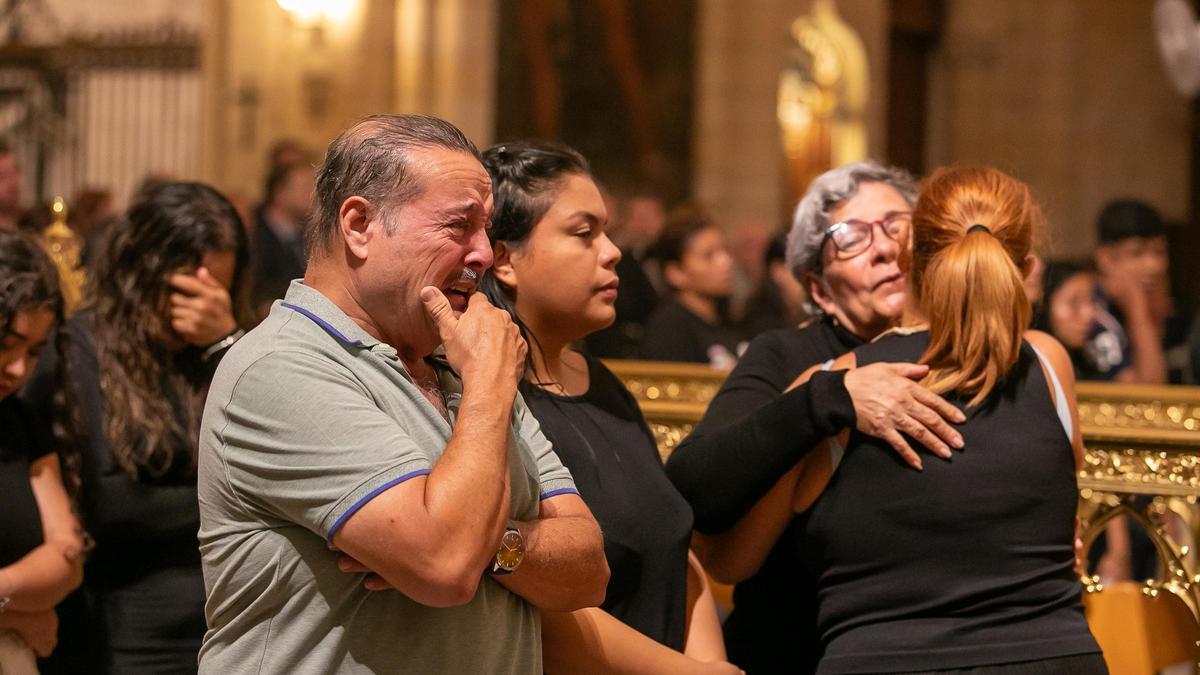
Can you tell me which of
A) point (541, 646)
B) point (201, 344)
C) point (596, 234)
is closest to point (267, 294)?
point (201, 344)

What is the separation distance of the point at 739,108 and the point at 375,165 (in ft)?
34.7

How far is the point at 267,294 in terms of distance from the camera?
8.07m

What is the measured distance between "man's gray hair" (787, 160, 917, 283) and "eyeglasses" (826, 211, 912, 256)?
0.05 metres

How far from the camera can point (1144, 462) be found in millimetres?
3359

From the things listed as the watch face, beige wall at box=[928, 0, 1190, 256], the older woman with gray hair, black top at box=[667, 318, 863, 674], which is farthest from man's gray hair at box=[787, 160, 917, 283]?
beige wall at box=[928, 0, 1190, 256]

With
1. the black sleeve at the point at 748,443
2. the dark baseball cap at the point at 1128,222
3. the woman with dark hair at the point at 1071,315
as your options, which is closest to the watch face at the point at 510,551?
the black sleeve at the point at 748,443

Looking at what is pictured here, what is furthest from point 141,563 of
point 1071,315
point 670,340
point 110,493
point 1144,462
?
point 1071,315

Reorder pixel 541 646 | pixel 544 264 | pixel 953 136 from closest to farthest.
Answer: pixel 541 646
pixel 544 264
pixel 953 136

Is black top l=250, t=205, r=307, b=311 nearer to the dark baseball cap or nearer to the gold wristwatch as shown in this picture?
the dark baseball cap

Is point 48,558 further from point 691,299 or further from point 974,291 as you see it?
point 691,299

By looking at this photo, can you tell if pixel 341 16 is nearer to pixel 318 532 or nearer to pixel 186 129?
pixel 186 129

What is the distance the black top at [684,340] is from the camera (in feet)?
21.2

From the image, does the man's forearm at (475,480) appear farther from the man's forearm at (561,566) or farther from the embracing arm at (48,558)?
the embracing arm at (48,558)

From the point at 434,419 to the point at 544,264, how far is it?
77 cm
